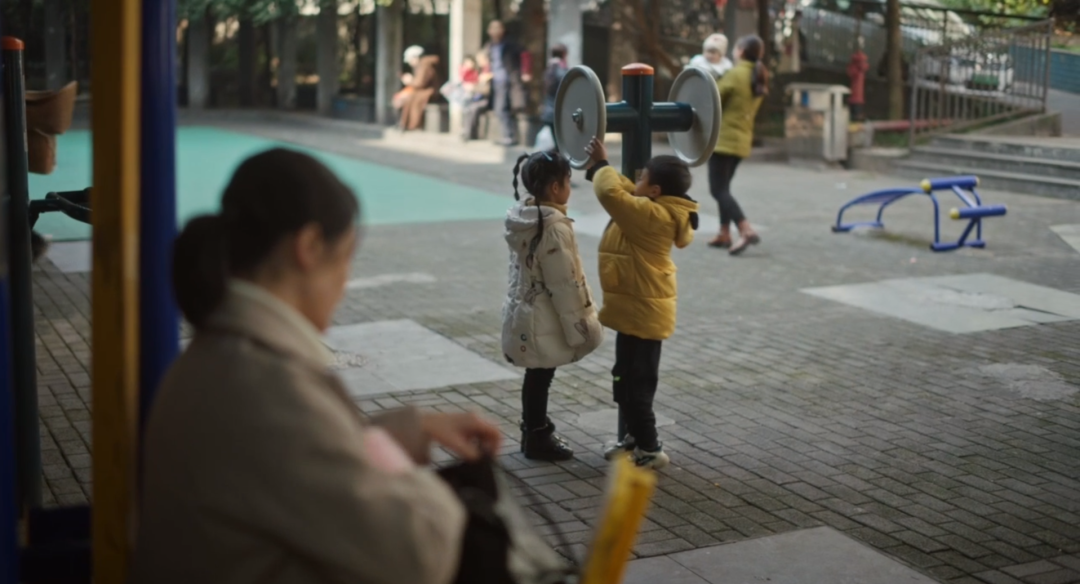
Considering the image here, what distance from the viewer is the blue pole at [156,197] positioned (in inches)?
94.9

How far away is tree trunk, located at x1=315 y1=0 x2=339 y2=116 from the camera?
29812 mm

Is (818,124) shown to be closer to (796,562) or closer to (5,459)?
(796,562)

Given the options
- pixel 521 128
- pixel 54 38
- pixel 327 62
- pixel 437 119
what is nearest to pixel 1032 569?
pixel 521 128

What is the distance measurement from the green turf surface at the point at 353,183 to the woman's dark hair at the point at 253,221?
30.0ft

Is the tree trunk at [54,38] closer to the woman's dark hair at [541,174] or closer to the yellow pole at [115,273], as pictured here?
the woman's dark hair at [541,174]

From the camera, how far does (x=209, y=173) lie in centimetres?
1752

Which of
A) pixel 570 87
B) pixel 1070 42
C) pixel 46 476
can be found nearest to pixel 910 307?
pixel 570 87

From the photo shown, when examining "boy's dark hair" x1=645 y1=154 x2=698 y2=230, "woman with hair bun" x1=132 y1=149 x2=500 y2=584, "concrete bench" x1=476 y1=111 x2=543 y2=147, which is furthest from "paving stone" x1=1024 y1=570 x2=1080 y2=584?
"concrete bench" x1=476 y1=111 x2=543 y2=147

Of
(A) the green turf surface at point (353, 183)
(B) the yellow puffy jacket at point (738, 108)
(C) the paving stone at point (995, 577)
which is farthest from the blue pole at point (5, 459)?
(B) the yellow puffy jacket at point (738, 108)

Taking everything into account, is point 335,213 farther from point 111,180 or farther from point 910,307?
point 910,307

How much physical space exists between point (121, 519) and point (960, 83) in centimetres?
1846

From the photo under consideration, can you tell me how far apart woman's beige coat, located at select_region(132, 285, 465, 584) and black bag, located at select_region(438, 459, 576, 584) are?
117mm

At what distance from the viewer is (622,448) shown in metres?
5.66

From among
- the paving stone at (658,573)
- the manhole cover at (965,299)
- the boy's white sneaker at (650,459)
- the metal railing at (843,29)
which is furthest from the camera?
the metal railing at (843,29)
